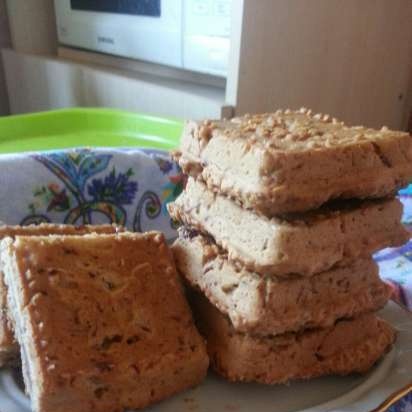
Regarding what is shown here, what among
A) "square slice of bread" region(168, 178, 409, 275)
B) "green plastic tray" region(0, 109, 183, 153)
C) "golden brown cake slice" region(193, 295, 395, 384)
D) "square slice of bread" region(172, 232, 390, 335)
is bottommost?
"green plastic tray" region(0, 109, 183, 153)

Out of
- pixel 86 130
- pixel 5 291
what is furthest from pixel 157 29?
pixel 5 291

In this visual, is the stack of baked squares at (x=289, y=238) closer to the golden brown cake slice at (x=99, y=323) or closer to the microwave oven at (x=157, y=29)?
the golden brown cake slice at (x=99, y=323)

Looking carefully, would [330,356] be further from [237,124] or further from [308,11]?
[308,11]

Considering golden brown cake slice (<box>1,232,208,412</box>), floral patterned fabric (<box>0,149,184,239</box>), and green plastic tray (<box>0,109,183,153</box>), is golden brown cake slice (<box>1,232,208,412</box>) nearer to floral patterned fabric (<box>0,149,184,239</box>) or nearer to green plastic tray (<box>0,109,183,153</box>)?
floral patterned fabric (<box>0,149,184,239</box>)

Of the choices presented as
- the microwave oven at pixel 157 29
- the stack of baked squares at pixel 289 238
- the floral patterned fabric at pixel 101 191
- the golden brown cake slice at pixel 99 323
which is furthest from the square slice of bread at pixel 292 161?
the microwave oven at pixel 157 29

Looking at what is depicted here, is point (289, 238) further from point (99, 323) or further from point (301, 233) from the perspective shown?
point (99, 323)

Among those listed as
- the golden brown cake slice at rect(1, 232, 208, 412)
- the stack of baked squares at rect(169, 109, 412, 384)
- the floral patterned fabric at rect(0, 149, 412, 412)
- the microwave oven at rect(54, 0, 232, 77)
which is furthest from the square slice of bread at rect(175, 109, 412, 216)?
the microwave oven at rect(54, 0, 232, 77)
